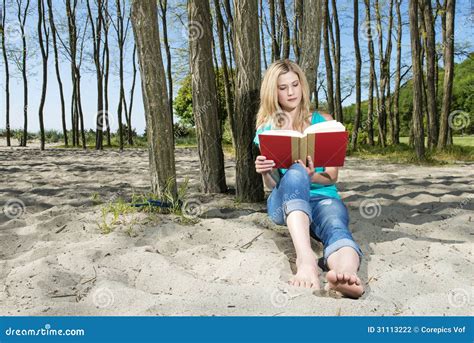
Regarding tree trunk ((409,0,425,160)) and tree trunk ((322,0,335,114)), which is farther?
tree trunk ((322,0,335,114))

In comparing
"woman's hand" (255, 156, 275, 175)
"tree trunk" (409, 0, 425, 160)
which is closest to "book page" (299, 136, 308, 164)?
"woman's hand" (255, 156, 275, 175)

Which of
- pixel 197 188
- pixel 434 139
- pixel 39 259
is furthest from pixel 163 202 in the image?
pixel 434 139

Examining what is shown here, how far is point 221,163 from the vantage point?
421cm

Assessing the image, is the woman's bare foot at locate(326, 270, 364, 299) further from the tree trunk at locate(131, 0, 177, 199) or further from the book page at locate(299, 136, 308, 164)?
the tree trunk at locate(131, 0, 177, 199)

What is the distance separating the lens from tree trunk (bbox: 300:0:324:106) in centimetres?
363

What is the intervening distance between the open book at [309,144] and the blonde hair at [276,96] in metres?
0.33

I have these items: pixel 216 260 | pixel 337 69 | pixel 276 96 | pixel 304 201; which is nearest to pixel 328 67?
pixel 337 69

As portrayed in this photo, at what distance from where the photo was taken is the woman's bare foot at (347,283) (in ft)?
6.15

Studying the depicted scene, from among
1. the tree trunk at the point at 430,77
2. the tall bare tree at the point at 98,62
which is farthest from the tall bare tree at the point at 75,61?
the tree trunk at the point at 430,77

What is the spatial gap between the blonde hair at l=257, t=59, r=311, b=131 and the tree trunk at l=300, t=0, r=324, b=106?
98 cm

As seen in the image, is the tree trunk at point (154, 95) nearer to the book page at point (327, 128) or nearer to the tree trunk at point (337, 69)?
the book page at point (327, 128)

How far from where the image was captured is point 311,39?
12.0ft

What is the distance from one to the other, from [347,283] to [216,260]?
2.58 ft

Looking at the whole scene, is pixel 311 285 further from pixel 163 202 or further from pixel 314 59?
pixel 314 59
